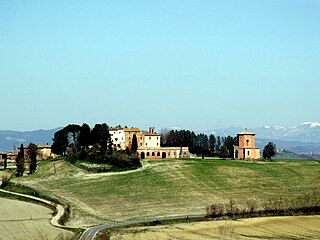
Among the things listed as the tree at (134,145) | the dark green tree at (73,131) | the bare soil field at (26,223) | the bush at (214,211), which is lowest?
the bare soil field at (26,223)

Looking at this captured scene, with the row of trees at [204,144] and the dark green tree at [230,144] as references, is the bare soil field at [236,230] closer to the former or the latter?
the row of trees at [204,144]

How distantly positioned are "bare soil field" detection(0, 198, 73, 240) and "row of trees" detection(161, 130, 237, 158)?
62744mm

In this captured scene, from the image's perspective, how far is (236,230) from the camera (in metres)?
62.6

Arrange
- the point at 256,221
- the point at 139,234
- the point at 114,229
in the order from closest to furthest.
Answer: the point at 139,234 → the point at 114,229 → the point at 256,221

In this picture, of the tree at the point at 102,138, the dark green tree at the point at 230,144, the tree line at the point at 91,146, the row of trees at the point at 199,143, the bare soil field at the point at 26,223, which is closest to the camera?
the bare soil field at the point at 26,223

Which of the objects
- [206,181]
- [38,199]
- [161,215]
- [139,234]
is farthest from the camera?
[206,181]

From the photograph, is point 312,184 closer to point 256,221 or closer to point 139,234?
point 256,221

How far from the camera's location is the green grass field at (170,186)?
80.4 metres

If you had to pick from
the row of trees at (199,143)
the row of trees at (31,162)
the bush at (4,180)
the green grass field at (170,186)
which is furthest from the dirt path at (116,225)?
the row of trees at (199,143)

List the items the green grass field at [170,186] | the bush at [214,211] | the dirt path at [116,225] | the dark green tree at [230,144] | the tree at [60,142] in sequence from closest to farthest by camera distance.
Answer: the dirt path at [116,225] → the bush at [214,211] → the green grass field at [170,186] → the dark green tree at [230,144] → the tree at [60,142]

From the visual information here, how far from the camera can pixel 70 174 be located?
116m

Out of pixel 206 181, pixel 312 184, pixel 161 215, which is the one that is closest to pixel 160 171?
pixel 206 181

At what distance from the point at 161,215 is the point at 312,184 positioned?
106ft

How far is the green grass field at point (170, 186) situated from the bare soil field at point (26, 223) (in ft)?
13.7
